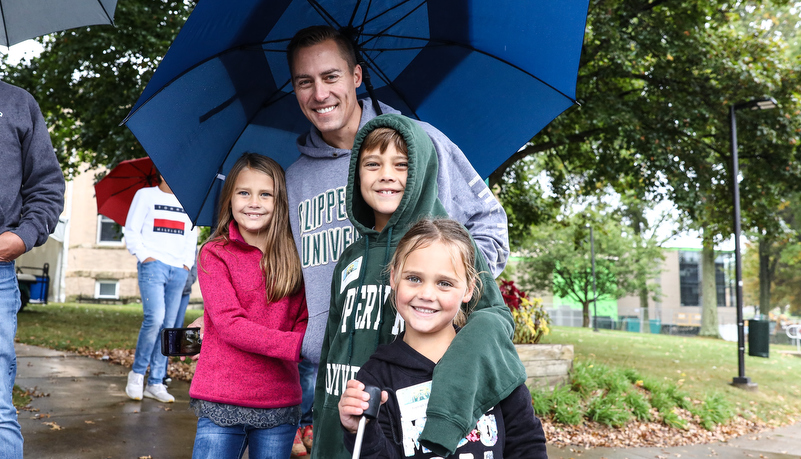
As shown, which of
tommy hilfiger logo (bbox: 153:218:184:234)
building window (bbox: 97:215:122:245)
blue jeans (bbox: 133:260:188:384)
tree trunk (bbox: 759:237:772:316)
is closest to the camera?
blue jeans (bbox: 133:260:188:384)

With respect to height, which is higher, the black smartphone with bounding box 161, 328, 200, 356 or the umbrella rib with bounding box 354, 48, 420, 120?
the umbrella rib with bounding box 354, 48, 420, 120

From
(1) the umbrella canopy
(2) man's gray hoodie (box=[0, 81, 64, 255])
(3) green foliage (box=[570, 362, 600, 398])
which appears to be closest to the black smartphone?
(2) man's gray hoodie (box=[0, 81, 64, 255])

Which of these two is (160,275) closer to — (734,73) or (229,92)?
(229,92)

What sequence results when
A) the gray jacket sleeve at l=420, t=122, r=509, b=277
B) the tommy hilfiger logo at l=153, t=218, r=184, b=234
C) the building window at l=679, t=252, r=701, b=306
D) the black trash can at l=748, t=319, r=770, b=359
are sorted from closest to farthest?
the gray jacket sleeve at l=420, t=122, r=509, b=277 < the tommy hilfiger logo at l=153, t=218, r=184, b=234 < the black trash can at l=748, t=319, r=770, b=359 < the building window at l=679, t=252, r=701, b=306

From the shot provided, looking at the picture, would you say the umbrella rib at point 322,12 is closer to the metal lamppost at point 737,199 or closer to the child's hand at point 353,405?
the child's hand at point 353,405

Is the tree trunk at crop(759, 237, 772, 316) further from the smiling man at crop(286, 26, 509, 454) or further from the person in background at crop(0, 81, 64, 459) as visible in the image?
the person in background at crop(0, 81, 64, 459)

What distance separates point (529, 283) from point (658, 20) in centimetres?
2459

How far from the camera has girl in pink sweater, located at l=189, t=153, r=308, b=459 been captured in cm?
252

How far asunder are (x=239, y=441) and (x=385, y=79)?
1884 millimetres

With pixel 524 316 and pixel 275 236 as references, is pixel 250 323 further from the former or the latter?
pixel 524 316

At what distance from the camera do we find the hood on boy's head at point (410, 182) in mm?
2209

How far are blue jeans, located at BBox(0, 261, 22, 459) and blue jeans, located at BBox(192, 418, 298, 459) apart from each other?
2.83 feet

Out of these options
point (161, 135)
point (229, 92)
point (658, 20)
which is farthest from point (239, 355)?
point (658, 20)

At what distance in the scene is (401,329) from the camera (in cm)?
216
